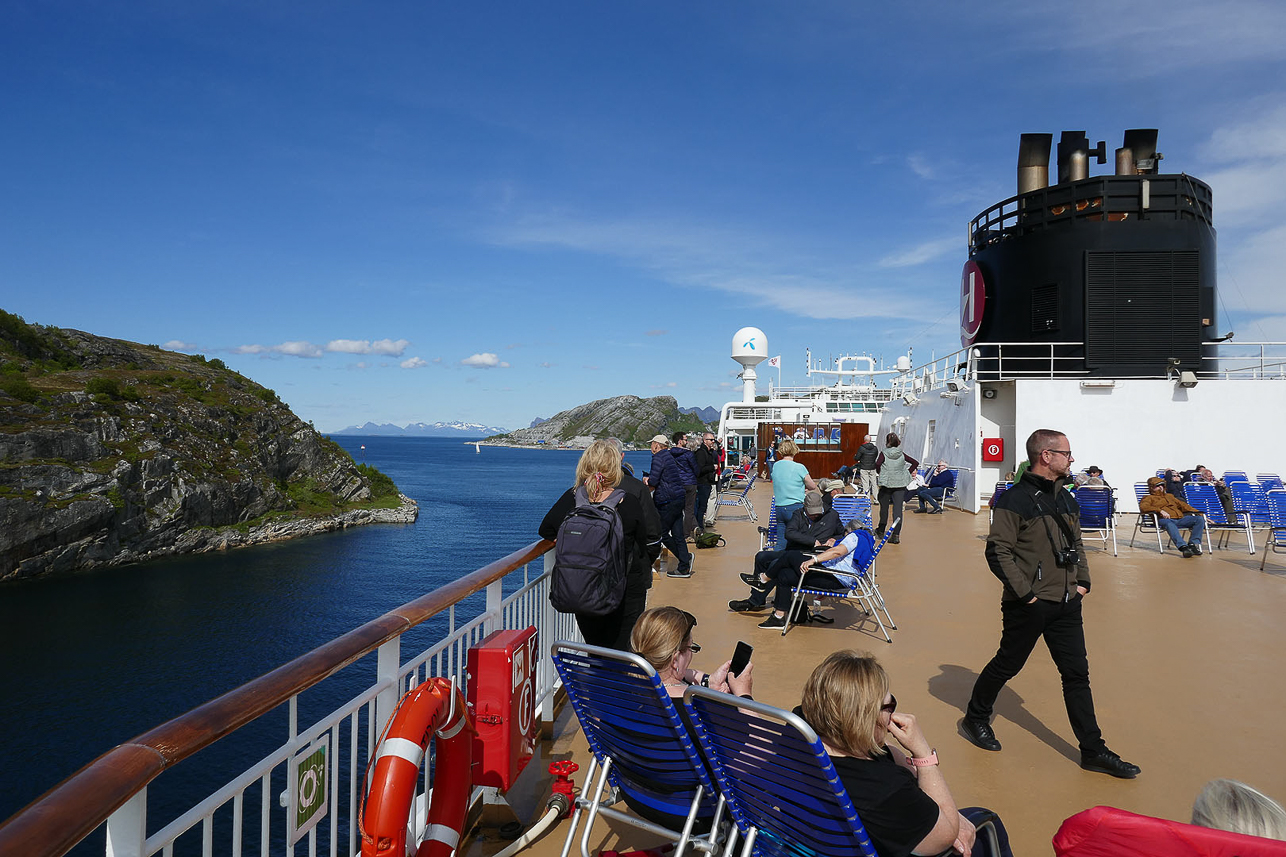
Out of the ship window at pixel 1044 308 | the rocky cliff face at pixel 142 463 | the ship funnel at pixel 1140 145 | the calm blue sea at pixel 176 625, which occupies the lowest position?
the calm blue sea at pixel 176 625

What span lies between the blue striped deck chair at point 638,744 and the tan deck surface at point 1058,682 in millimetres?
527

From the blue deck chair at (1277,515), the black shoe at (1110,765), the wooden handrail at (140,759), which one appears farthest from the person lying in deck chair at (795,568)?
the blue deck chair at (1277,515)

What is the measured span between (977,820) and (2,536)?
2113 inches

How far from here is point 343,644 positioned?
7.42ft

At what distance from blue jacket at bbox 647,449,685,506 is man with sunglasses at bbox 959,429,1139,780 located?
13.7 feet

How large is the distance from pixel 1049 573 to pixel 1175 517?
26.7ft

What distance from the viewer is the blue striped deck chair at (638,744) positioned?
93.5 inches

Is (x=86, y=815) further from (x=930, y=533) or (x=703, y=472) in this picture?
(x=930, y=533)

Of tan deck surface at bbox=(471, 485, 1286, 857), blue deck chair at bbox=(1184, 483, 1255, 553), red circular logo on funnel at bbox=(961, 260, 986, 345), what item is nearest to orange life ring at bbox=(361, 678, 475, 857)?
tan deck surface at bbox=(471, 485, 1286, 857)

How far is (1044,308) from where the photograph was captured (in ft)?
53.5

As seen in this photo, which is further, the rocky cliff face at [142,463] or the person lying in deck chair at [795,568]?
the rocky cliff face at [142,463]

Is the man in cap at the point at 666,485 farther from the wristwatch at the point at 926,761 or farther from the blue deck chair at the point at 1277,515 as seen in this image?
the blue deck chair at the point at 1277,515

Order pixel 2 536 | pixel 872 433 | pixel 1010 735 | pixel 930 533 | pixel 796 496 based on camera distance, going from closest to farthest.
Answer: pixel 1010 735
pixel 796 496
pixel 930 533
pixel 872 433
pixel 2 536

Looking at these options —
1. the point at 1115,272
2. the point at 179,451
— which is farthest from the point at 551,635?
the point at 179,451
